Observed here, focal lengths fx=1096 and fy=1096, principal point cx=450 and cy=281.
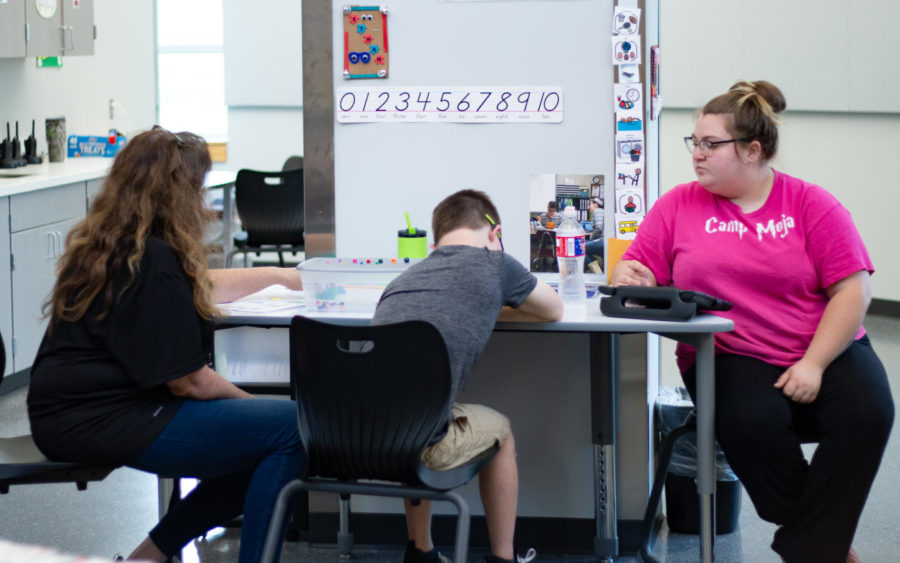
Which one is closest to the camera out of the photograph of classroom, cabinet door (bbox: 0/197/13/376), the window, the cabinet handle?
the photograph of classroom

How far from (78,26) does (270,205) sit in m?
1.40

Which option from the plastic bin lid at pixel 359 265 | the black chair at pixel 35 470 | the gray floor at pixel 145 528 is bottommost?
the gray floor at pixel 145 528

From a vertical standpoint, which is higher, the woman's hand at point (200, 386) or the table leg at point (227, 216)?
the table leg at point (227, 216)

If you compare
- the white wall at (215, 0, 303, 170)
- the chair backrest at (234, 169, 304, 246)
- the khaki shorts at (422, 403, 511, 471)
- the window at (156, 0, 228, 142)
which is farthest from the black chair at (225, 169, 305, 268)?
the khaki shorts at (422, 403, 511, 471)

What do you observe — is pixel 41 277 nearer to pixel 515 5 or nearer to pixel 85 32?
pixel 85 32

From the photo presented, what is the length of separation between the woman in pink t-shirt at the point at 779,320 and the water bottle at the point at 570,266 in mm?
102

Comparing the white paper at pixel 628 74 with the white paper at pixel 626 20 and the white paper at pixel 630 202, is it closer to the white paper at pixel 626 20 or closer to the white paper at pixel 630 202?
the white paper at pixel 626 20

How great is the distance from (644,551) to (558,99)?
1179mm

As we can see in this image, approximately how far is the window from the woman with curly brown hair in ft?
19.9

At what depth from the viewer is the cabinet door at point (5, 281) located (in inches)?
171

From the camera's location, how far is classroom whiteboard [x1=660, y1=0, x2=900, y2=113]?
5.70 meters

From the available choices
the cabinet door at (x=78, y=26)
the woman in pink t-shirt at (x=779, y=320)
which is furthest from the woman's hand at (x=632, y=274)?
the cabinet door at (x=78, y=26)

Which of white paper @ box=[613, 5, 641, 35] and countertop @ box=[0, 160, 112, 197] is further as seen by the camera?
countertop @ box=[0, 160, 112, 197]

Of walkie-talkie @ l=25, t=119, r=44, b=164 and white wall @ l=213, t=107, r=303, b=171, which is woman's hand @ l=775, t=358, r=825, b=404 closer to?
walkie-talkie @ l=25, t=119, r=44, b=164
